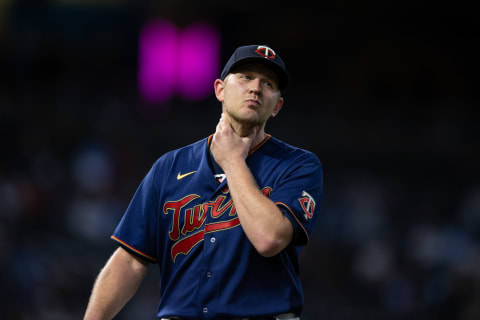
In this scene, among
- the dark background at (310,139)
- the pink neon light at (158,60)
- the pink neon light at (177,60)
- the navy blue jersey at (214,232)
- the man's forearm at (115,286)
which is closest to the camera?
the navy blue jersey at (214,232)

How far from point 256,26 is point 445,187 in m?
5.97

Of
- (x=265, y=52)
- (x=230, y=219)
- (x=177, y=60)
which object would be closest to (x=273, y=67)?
(x=265, y=52)

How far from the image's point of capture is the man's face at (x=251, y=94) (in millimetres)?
2682

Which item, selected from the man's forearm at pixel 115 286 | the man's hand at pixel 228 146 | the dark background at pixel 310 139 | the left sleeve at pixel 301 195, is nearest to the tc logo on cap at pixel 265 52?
the man's hand at pixel 228 146

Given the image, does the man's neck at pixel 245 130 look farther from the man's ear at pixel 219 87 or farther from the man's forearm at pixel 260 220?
the man's forearm at pixel 260 220

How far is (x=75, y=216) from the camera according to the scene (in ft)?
34.9

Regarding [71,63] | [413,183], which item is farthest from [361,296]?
[71,63]

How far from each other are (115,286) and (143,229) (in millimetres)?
248

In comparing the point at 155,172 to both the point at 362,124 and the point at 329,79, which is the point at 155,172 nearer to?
the point at 362,124

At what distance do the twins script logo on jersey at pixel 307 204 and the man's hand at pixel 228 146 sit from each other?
272 mm

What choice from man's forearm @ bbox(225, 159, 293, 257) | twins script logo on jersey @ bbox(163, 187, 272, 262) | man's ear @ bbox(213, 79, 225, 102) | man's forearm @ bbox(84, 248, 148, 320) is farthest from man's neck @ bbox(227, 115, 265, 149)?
man's forearm @ bbox(84, 248, 148, 320)

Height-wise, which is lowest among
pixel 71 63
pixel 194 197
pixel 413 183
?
pixel 413 183

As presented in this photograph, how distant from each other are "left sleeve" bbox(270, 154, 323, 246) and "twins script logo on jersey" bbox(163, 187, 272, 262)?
0.27 feet

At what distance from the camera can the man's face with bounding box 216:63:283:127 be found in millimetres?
2682
